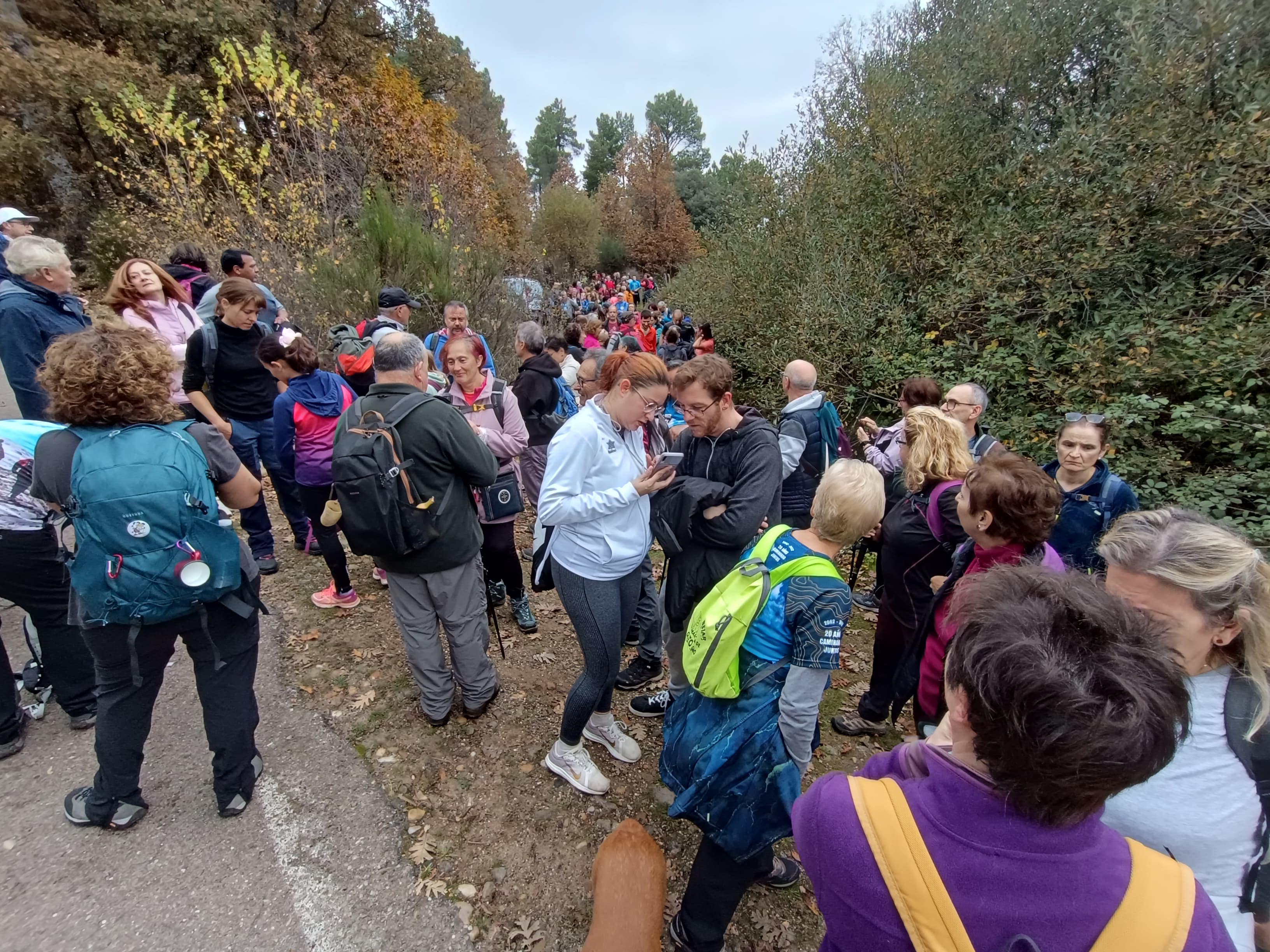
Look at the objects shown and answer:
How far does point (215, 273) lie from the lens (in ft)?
28.2

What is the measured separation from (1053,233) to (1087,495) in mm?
4579

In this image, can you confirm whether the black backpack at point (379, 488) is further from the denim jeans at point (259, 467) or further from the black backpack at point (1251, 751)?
the black backpack at point (1251, 751)

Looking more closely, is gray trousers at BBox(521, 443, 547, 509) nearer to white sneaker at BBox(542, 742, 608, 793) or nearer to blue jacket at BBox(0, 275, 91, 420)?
white sneaker at BBox(542, 742, 608, 793)

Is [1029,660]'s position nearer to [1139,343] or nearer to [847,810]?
[847,810]

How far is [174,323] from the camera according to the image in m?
4.59

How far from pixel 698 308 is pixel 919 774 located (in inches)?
559

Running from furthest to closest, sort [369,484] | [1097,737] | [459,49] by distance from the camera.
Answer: [459,49]
[369,484]
[1097,737]

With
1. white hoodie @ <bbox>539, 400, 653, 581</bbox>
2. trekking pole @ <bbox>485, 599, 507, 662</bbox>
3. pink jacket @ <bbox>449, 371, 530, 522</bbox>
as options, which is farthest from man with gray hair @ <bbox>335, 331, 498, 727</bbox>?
pink jacket @ <bbox>449, 371, 530, 522</bbox>

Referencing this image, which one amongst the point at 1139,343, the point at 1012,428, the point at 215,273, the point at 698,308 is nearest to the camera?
the point at 1139,343

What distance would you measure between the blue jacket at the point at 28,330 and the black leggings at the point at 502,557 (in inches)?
108

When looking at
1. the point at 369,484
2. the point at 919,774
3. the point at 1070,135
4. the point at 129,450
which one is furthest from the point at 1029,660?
the point at 1070,135

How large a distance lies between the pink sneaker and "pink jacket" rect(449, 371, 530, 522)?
55.6 inches

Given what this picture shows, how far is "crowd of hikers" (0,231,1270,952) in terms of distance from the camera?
891mm

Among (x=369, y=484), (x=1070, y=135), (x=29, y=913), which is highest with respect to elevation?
(x=1070, y=135)
